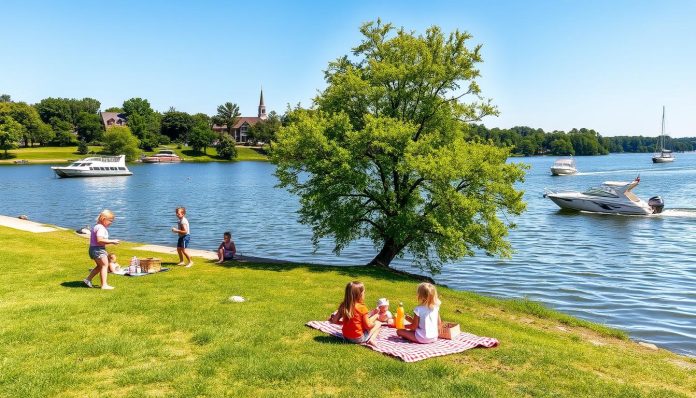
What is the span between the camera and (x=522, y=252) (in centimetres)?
3603

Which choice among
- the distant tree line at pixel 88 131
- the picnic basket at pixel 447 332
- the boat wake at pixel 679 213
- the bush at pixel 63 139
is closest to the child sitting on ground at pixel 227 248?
the picnic basket at pixel 447 332

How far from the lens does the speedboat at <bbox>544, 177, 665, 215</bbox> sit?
177 ft

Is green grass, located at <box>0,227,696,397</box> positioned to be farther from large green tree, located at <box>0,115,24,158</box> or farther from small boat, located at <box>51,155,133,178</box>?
large green tree, located at <box>0,115,24,158</box>

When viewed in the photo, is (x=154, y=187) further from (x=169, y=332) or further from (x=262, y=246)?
(x=169, y=332)

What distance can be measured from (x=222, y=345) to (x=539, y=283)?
825 inches

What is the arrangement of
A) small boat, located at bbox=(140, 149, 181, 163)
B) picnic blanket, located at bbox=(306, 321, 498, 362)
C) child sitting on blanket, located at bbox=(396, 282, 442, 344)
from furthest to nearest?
small boat, located at bbox=(140, 149, 181, 163) → child sitting on blanket, located at bbox=(396, 282, 442, 344) → picnic blanket, located at bbox=(306, 321, 498, 362)

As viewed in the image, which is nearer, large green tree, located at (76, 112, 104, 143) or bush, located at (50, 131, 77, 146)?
bush, located at (50, 131, 77, 146)

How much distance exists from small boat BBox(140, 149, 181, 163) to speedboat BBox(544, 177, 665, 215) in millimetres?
136157

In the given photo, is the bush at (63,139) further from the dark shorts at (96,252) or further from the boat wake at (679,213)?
the dark shorts at (96,252)

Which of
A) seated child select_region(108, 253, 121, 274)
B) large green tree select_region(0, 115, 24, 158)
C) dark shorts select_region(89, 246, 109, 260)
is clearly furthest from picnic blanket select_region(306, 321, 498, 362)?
large green tree select_region(0, 115, 24, 158)

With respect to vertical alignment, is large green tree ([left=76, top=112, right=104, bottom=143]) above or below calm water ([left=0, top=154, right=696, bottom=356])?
above

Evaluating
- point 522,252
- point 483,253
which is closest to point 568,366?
point 483,253

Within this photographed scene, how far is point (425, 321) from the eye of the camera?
11.4 metres

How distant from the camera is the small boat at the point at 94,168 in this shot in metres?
98.9
